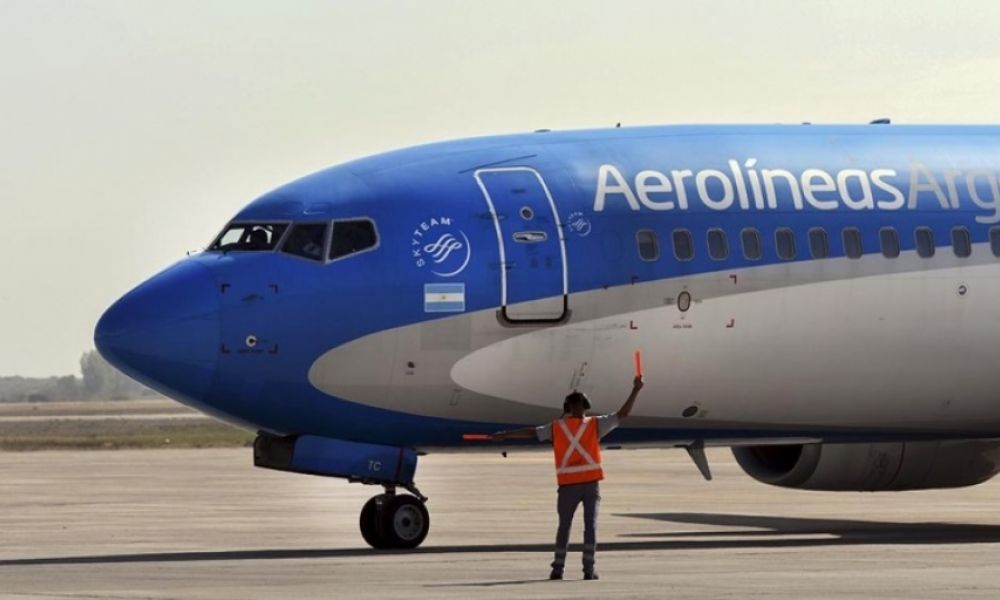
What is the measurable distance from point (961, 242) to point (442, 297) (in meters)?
7.37

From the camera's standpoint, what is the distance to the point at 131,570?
2734cm

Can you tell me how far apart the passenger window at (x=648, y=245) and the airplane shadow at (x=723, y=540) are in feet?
12.0

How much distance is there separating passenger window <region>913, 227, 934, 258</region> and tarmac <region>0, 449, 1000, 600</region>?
12.3ft

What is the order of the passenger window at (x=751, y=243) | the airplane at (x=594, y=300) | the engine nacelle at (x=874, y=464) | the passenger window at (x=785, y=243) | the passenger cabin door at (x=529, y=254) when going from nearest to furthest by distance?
the airplane at (x=594, y=300)
the passenger cabin door at (x=529, y=254)
the passenger window at (x=751, y=243)
the passenger window at (x=785, y=243)
the engine nacelle at (x=874, y=464)

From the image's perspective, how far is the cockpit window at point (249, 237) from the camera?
1203 inches

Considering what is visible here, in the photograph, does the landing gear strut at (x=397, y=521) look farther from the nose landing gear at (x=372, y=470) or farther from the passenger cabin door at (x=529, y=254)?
the passenger cabin door at (x=529, y=254)

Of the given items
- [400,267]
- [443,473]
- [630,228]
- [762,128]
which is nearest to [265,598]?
[400,267]

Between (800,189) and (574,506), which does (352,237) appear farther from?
(800,189)

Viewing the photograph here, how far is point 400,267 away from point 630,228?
3.09m

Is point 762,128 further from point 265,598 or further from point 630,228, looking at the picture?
point 265,598

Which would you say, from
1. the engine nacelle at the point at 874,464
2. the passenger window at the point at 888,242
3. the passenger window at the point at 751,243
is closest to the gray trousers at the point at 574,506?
the passenger window at the point at 751,243

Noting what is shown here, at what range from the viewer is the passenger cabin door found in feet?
101

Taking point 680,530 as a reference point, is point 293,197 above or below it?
above

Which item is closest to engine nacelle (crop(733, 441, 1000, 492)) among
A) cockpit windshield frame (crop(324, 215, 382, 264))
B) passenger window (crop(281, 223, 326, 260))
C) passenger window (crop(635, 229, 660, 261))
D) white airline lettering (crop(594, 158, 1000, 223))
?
white airline lettering (crop(594, 158, 1000, 223))
